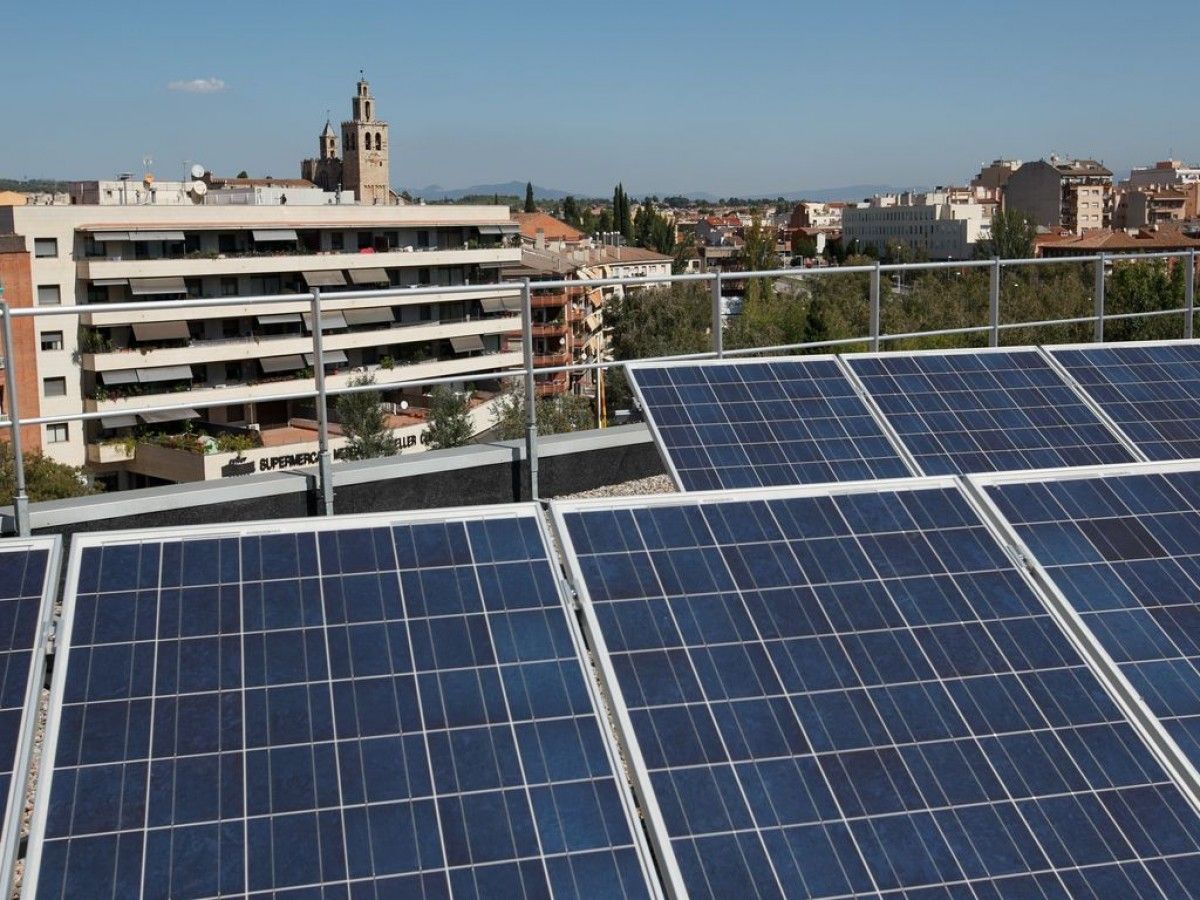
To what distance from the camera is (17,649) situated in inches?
198

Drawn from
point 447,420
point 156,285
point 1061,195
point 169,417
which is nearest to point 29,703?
point 447,420

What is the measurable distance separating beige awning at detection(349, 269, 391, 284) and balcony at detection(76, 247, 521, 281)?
0.30 m

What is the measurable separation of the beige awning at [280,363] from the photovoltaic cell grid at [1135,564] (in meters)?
64.5

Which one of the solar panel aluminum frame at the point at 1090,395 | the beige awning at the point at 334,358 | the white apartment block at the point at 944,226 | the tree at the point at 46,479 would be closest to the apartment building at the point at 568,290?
the beige awning at the point at 334,358

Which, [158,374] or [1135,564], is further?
[158,374]

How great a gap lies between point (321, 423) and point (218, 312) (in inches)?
2483

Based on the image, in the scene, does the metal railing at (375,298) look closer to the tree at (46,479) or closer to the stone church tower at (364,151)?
the tree at (46,479)

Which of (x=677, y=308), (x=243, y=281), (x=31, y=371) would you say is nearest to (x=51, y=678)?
(x=677, y=308)

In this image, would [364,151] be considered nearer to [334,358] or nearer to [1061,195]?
[334,358]

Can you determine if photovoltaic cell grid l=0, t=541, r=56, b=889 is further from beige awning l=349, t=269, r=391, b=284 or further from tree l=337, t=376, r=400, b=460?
beige awning l=349, t=269, r=391, b=284

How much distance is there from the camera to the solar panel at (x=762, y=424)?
28.2 ft

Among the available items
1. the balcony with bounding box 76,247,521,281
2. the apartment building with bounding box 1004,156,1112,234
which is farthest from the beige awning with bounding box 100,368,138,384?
the apartment building with bounding box 1004,156,1112,234

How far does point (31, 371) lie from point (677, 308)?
37.6 m

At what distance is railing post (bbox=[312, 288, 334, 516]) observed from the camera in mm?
8742
